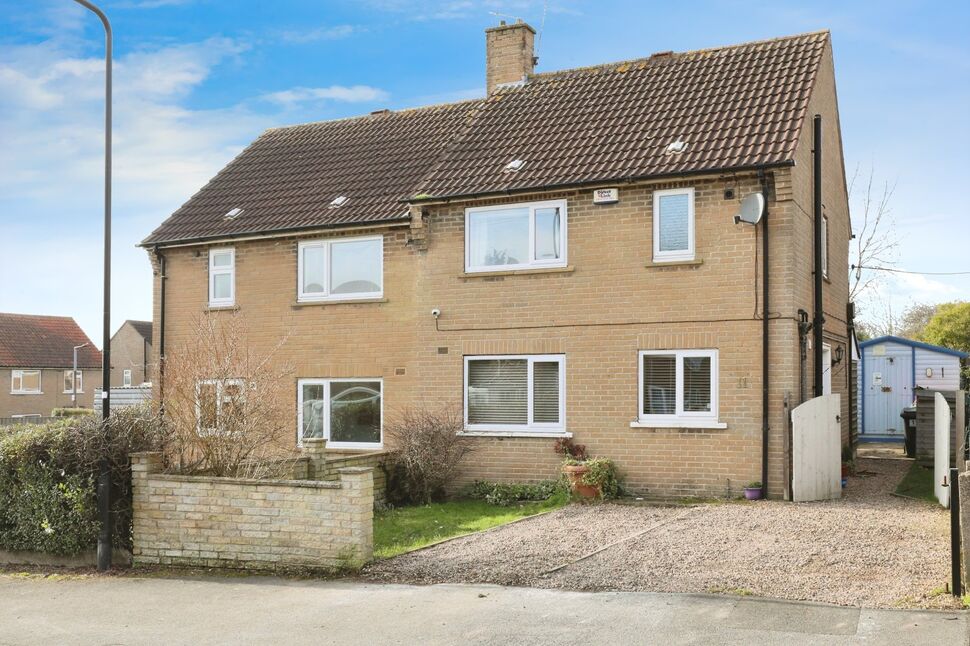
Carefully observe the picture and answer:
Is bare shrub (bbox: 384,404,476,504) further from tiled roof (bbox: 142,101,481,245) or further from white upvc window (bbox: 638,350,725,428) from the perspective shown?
tiled roof (bbox: 142,101,481,245)

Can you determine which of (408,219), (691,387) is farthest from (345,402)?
(691,387)

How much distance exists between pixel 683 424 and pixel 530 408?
8.87 feet

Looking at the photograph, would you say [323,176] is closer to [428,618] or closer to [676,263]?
[676,263]

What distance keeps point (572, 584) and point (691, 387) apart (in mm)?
6704

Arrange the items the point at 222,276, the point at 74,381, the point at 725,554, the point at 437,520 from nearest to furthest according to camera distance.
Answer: the point at 725,554, the point at 437,520, the point at 222,276, the point at 74,381

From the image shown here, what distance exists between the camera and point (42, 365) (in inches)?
2304

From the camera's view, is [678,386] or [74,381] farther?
[74,381]

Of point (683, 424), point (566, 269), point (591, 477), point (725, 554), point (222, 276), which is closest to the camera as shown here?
point (725, 554)

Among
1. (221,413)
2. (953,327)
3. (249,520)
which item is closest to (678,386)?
(221,413)

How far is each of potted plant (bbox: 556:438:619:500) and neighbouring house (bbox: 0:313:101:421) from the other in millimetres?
47589

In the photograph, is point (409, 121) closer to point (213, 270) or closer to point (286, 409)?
point (213, 270)

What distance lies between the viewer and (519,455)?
16516mm

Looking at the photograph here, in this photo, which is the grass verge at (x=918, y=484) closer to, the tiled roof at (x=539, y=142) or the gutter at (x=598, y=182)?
the gutter at (x=598, y=182)

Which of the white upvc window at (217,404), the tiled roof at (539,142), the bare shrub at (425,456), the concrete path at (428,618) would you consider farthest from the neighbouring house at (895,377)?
the concrete path at (428,618)
